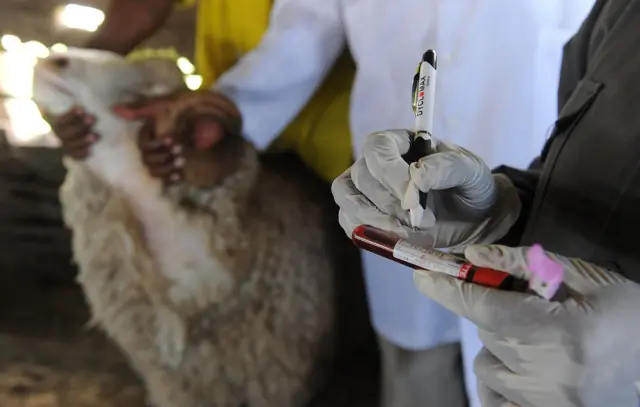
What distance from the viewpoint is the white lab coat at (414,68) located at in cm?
60

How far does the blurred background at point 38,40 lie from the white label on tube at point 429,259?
1.46ft

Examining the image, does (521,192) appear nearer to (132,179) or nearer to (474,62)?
(474,62)

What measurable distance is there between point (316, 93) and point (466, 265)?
0.43 meters

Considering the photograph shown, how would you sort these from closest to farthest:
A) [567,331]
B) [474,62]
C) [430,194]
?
1. [567,331]
2. [430,194]
3. [474,62]

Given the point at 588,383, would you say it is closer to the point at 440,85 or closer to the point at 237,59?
the point at 440,85

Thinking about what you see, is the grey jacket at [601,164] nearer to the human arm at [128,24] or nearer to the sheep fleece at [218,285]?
the sheep fleece at [218,285]

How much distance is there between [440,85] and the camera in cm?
62

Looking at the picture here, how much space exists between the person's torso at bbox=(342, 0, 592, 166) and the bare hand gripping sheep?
178mm

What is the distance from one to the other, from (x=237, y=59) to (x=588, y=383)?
534mm

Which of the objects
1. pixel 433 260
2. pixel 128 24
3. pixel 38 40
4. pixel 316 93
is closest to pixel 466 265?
pixel 433 260

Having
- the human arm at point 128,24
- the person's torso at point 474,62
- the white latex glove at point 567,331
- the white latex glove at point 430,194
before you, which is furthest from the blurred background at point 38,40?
the white latex glove at point 567,331

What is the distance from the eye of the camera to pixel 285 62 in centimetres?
67

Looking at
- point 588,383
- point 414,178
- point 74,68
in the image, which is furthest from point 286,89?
point 588,383

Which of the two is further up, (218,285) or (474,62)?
(474,62)
